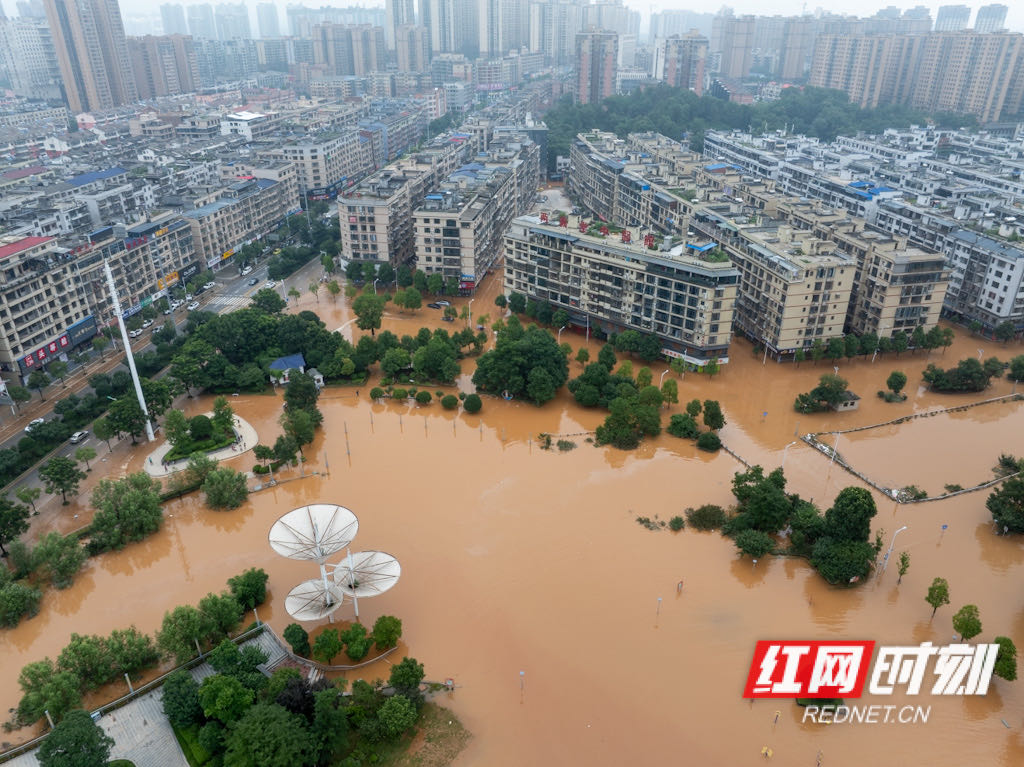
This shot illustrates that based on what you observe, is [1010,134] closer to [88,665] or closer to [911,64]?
[911,64]

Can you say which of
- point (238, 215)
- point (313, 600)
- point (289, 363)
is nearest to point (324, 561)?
point (313, 600)

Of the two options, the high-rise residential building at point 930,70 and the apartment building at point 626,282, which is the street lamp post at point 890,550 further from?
the high-rise residential building at point 930,70

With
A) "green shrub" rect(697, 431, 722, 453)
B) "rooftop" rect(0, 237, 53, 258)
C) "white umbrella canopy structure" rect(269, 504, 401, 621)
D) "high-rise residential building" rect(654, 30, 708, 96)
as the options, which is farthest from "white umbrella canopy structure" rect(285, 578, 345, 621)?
"high-rise residential building" rect(654, 30, 708, 96)

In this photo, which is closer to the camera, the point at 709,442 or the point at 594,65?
the point at 709,442

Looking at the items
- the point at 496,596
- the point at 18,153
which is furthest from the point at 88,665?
the point at 18,153

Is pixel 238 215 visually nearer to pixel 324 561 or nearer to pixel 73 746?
pixel 324 561

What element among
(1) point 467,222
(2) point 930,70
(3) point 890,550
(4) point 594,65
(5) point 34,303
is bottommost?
(3) point 890,550

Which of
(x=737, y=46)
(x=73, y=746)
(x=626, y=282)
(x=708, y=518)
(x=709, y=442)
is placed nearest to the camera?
(x=73, y=746)
